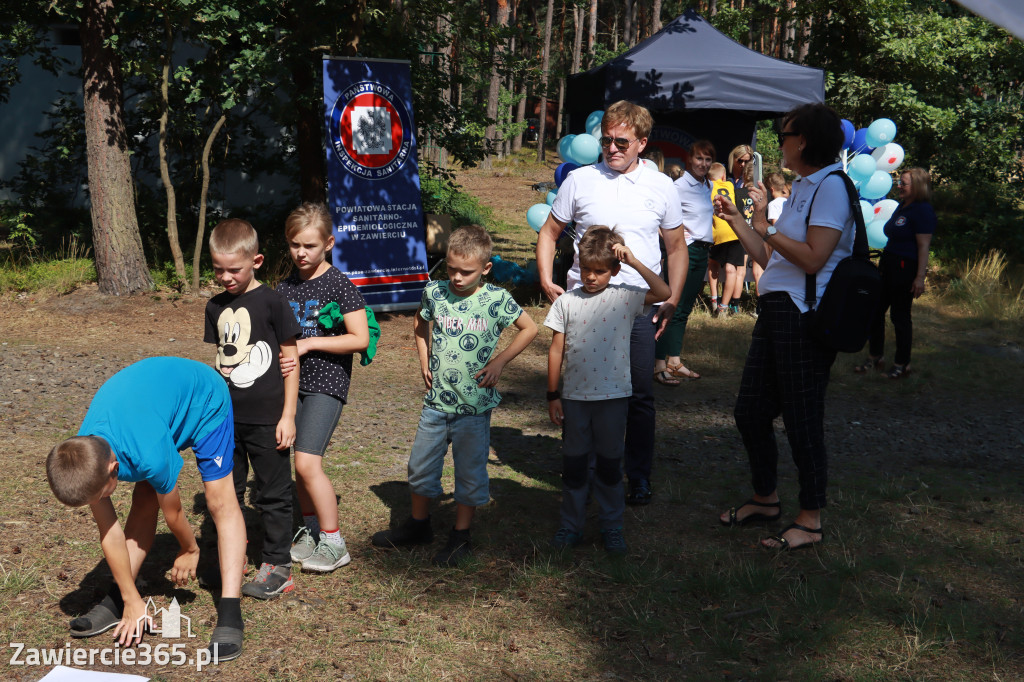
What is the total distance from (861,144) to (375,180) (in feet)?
22.4

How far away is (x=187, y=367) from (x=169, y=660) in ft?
A: 3.57

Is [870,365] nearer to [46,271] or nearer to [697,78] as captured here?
[697,78]

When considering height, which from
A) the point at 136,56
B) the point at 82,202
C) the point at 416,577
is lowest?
the point at 416,577

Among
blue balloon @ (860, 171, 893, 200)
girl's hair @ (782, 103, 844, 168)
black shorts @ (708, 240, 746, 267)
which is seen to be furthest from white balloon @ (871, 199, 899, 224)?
girl's hair @ (782, 103, 844, 168)

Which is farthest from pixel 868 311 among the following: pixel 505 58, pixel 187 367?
pixel 505 58

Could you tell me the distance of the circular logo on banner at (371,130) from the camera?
9.19 meters

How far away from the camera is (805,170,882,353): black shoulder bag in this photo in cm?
379

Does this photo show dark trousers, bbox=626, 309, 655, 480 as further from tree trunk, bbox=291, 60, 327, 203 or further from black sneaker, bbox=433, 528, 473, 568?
tree trunk, bbox=291, 60, 327, 203

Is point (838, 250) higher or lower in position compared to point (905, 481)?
higher

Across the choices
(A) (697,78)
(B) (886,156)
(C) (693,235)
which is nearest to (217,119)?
(A) (697,78)

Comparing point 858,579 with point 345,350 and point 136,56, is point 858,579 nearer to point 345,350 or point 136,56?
point 345,350

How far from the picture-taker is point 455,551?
4.03 metres

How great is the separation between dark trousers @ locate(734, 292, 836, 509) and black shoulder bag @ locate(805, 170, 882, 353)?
0.39ft

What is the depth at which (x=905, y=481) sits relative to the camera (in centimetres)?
531
